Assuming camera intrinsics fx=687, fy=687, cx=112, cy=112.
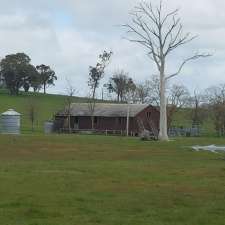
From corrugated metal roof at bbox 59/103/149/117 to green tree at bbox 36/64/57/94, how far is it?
50282mm

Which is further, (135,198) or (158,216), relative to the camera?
(135,198)

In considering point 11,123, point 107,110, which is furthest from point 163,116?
point 107,110

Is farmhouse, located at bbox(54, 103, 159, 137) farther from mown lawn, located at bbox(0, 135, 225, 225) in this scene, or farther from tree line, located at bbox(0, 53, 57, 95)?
mown lawn, located at bbox(0, 135, 225, 225)

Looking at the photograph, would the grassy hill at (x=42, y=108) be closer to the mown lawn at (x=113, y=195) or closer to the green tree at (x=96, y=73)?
the green tree at (x=96, y=73)

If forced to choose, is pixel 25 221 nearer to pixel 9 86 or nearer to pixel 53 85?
pixel 9 86

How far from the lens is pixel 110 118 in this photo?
98125mm

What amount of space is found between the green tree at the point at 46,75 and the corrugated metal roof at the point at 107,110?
50.3 metres

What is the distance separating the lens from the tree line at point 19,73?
5463 inches

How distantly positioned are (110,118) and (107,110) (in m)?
1.75

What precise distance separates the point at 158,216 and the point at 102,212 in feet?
3.57

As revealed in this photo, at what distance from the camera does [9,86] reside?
476ft

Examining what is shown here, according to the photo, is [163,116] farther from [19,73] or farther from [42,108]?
[19,73]

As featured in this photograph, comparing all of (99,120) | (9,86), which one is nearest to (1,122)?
(99,120)

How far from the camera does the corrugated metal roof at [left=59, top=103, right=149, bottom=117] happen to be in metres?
97.1
